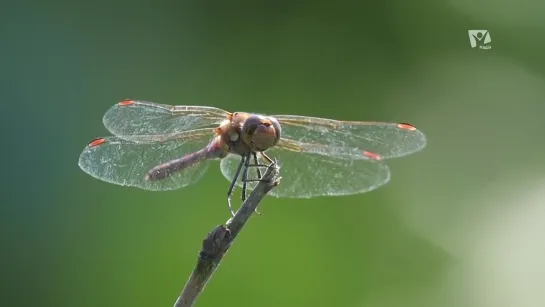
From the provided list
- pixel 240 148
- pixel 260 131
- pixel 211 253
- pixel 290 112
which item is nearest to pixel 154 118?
pixel 240 148

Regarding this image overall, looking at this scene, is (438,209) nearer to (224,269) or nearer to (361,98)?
(361,98)

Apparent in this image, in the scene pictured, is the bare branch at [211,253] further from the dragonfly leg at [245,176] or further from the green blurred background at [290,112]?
the green blurred background at [290,112]

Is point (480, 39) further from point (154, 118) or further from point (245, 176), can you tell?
point (154, 118)

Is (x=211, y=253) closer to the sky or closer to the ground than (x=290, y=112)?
closer to the sky

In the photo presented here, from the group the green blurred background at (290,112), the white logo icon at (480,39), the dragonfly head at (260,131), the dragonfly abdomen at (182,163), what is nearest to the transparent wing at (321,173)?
the dragonfly abdomen at (182,163)

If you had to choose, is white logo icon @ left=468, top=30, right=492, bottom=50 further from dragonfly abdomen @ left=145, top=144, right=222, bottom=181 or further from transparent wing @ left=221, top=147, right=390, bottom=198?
dragonfly abdomen @ left=145, top=144, right=222, bottom=181

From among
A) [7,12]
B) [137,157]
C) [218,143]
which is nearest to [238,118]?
[218,143]
